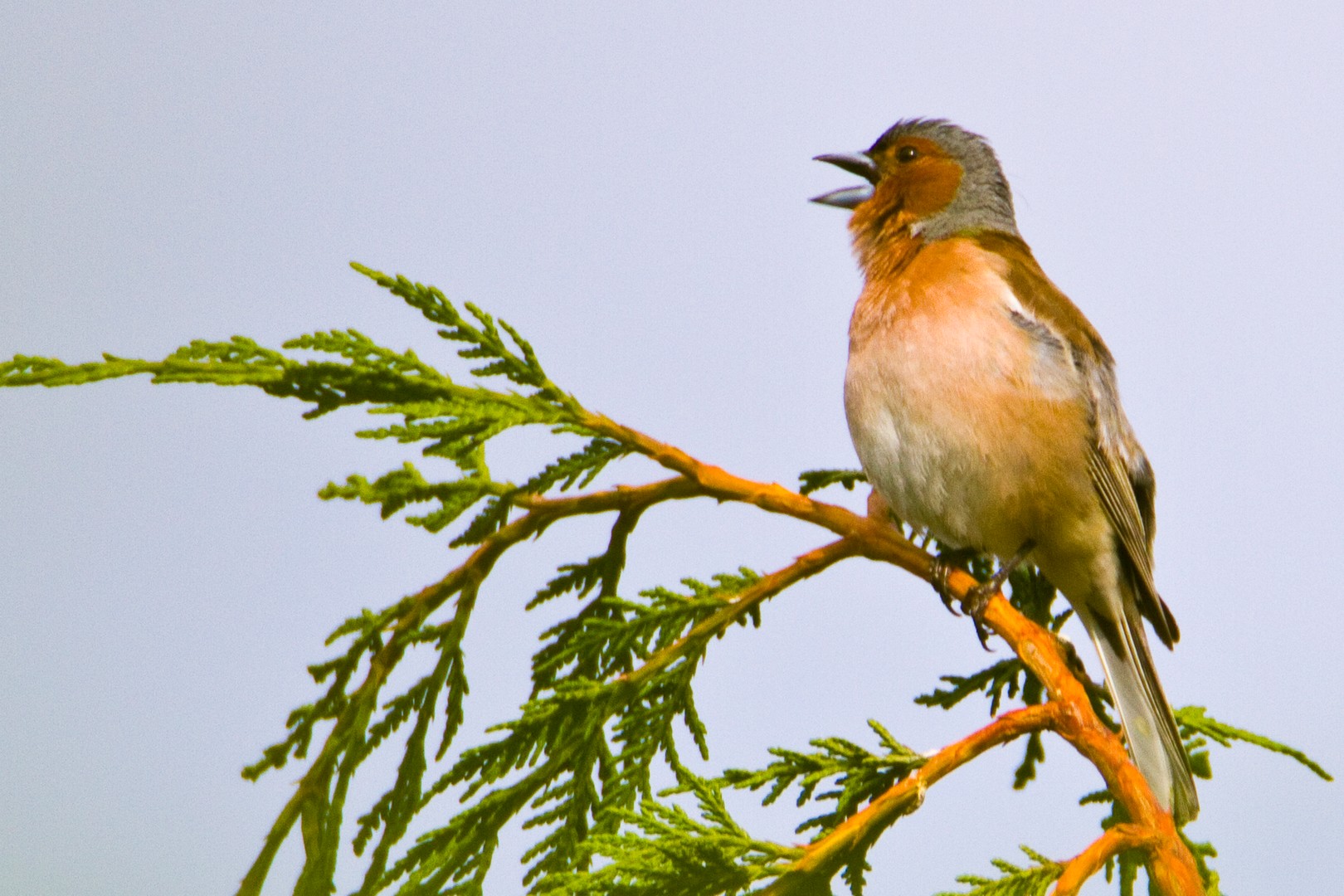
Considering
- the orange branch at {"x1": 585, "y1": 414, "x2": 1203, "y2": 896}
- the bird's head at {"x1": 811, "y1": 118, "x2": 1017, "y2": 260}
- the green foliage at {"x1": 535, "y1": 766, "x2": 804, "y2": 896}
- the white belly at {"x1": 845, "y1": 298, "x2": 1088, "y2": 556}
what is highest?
the bird's head at {"x1": 811, "y1": 118, "x2": 1017, "y2": 260}

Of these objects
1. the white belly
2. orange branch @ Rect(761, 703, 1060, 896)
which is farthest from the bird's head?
orange branch @ Rect(761, 703, 1060, 896)

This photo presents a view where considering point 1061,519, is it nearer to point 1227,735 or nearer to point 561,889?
point 1227,735

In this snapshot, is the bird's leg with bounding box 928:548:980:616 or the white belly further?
the white belly

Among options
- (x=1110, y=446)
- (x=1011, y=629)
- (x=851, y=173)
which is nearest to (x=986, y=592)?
(x=1011, y=629)

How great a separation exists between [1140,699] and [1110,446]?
2.73ft

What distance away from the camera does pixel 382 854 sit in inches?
96.7

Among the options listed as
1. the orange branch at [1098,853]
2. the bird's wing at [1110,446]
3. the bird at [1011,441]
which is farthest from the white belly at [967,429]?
the orange branch at [1098,853]

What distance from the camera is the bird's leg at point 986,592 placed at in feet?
9.99

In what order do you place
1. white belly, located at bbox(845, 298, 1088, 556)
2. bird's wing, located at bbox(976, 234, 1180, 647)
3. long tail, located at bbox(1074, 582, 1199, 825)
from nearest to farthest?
long tail, located at bbox(1074, 582, 1199, 825) < white belly, located at bbox(845, 298, 1088, 556) < bird's wing, located at bbox(976, 234, 1180, 647)

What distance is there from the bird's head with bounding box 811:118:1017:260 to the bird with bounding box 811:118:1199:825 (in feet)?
1.56

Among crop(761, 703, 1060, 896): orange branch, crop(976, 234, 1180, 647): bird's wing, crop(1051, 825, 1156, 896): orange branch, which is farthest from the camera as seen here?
crop(976, 234, 1180, 647): bird's wing

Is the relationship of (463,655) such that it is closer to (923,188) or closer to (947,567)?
(947,567)

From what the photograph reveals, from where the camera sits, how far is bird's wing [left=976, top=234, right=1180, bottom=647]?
3682mm

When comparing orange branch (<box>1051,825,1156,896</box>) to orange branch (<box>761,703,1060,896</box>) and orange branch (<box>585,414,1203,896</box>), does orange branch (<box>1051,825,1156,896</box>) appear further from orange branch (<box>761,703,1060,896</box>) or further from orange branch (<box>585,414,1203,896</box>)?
orange branch (<box>761,703,1060,896</box>)
